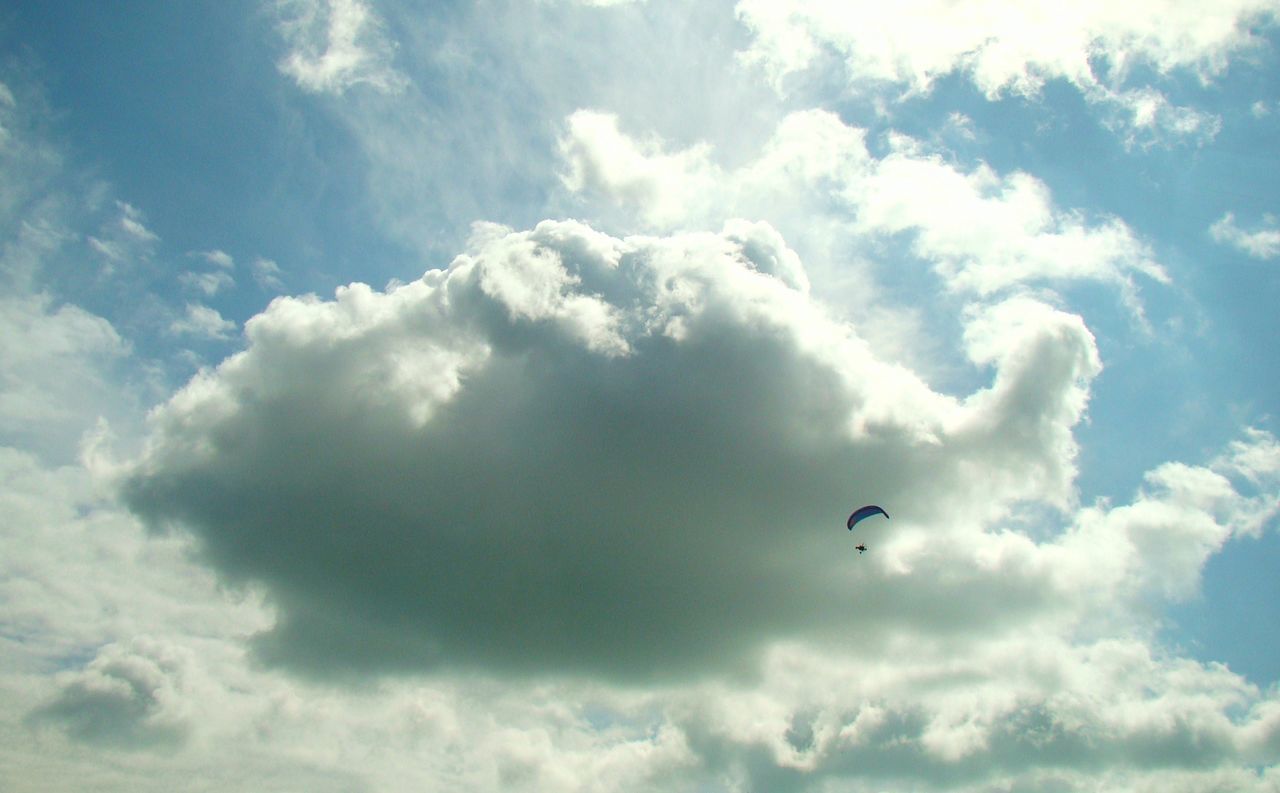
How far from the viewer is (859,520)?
5778 inches
